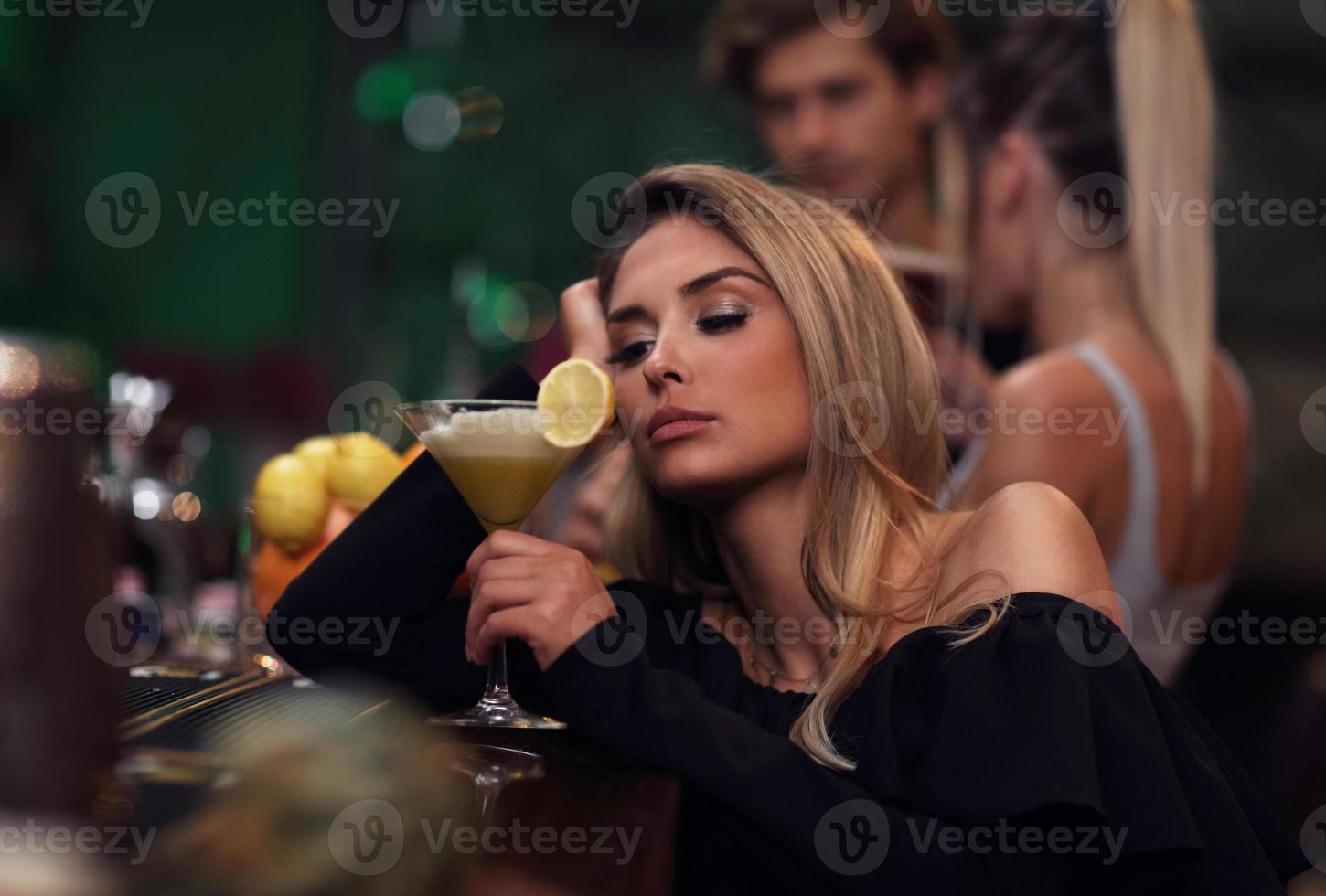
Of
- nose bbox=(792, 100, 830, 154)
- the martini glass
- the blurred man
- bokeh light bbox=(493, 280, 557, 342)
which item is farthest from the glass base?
bokeh light bbox=(493, 280, 557, 342)

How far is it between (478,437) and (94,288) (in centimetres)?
546

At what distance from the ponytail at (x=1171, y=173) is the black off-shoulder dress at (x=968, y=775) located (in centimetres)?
126

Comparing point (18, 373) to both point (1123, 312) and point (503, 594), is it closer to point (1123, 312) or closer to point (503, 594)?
point (503, 594)

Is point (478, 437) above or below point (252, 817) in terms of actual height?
above

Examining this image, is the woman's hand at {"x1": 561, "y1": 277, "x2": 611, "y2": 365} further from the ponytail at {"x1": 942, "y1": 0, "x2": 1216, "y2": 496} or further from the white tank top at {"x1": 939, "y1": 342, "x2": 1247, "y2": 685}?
the ponytail at {"x1": 942, "y1": 0, "x2": 1216, "y2": 496}

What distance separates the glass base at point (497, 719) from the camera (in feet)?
5.25

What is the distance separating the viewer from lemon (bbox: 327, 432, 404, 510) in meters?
2.12

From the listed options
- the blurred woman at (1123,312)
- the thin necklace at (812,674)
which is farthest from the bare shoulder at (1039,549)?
the blurred woman at (1123,312)

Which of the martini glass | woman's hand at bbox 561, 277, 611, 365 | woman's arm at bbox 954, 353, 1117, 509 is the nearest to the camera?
the martini glass

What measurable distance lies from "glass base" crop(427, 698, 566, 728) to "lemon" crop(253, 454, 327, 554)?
1.86 feet

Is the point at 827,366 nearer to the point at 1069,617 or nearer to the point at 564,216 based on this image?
the point at 1069,617

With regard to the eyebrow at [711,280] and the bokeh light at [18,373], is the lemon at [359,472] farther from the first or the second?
the bokeh light at [18,373]

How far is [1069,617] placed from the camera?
144 centimetres

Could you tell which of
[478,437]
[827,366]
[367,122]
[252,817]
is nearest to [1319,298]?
[367,122]
